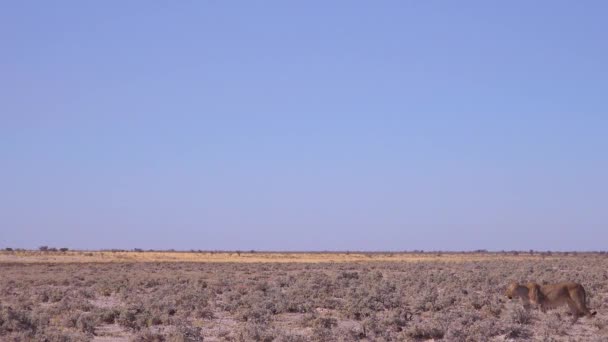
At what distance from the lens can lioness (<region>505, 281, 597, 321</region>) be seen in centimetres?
1681

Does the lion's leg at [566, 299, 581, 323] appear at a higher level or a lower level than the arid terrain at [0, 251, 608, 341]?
higher

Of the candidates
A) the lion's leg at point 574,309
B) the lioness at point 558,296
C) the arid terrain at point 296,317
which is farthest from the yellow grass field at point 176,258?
the lion's leg at point 574,309

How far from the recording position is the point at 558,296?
16.9 m

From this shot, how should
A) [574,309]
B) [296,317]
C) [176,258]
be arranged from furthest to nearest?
[176,258]
[296,317]
[574,309]

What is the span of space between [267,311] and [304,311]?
1.46m

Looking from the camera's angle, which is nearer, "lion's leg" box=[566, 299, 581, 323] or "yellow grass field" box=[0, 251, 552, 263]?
"lion's leg" box=[566, 299, 581, 323]

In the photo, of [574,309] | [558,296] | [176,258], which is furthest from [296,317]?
[176,258]

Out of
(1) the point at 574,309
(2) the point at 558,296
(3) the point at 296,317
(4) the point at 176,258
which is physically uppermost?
(4) the point at 176,258

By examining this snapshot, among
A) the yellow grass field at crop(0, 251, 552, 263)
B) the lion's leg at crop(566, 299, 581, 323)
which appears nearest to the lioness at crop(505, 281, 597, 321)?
the lion's leg at crop(566, 299, 581, 323)

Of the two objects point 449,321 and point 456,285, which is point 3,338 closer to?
point 449,321

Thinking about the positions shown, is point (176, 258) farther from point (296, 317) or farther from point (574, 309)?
point (574, 309)

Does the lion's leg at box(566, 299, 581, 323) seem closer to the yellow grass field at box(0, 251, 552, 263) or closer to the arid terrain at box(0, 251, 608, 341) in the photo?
the arid terrain at box(0, 251, 608, 341)

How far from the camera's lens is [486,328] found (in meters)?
15.3

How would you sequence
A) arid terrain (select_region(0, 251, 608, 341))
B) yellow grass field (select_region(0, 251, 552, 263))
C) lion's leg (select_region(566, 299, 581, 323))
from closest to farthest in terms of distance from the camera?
1. arid terrain (select_region(0, 251, 608, 341))
2. lion's leg (select_region(566, 299, 581, 323))
3. yellow grass field (select_region(0, 251, 552, 263))
